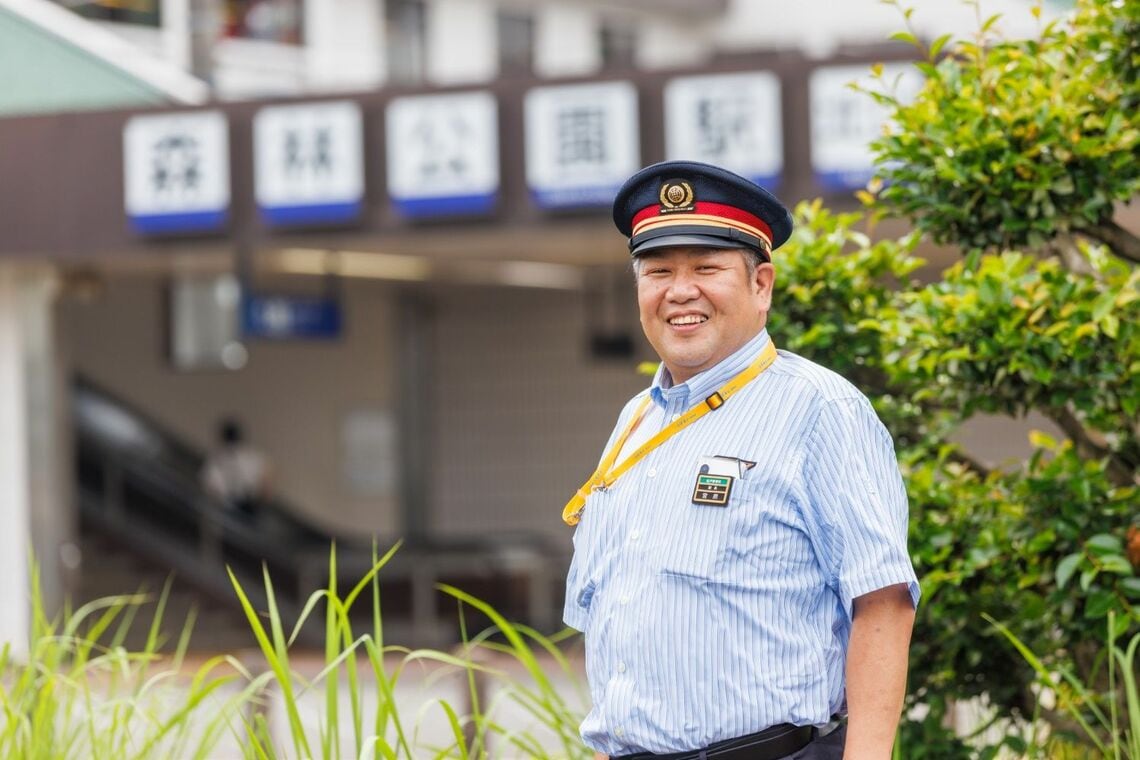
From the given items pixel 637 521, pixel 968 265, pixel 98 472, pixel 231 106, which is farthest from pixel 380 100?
pixel 637 521

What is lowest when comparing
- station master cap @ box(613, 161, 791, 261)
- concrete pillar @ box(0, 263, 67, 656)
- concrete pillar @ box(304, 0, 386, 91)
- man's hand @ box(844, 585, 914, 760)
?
concrete pillar @ box(0, 263, 67, 656)

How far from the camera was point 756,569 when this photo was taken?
2.57 meters

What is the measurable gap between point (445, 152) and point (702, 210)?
9265mm

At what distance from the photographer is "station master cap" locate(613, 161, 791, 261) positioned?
8.95ft

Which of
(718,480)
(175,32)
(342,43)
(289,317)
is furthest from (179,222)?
(718,480)

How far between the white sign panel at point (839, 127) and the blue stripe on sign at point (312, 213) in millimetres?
3245

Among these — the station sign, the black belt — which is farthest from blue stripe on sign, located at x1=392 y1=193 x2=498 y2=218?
the black belt

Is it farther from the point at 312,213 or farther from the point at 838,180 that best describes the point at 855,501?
the point at 312,213

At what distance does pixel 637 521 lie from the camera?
2689 mm

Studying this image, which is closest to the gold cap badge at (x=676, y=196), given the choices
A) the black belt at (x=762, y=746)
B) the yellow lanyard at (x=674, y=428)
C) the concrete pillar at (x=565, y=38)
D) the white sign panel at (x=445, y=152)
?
the yellow lanyard at (x=674, y=428)

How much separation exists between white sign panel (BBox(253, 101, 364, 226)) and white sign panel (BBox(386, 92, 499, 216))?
0.32 m

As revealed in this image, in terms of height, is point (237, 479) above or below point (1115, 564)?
below

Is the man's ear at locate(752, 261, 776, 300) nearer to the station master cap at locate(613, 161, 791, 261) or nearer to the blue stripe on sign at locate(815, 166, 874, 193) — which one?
the station master cap at locate(613, 161, 791, 261)

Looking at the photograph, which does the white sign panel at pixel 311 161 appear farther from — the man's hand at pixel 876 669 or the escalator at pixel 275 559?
the man's hand at pixel 876 669
